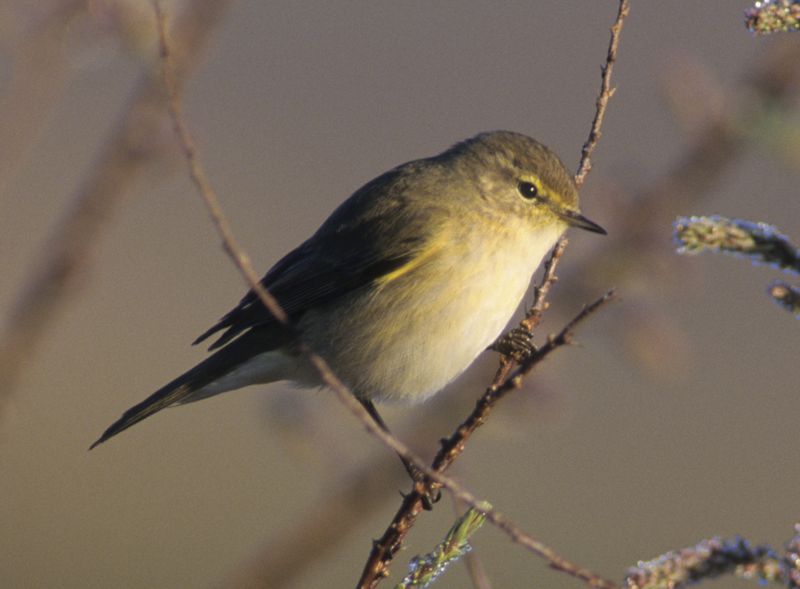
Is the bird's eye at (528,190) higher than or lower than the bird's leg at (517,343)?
higher

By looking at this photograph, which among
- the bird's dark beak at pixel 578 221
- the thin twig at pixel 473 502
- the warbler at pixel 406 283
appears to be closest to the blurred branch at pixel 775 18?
the thin twig at pixel 473 502

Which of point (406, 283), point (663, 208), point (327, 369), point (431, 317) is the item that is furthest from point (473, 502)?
point (406, 283)

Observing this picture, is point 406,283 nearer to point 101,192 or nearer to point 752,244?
point 101,192

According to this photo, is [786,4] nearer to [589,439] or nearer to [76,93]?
[589,439]

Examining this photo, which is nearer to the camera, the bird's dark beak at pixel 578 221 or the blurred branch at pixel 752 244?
the blurred branch at pixel 752 244

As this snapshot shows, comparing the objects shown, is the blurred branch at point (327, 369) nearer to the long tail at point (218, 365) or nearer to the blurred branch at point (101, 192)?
the blurred branch at point (101, 192)

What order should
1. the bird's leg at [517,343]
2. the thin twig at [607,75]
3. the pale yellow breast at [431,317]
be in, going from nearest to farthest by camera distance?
the thin twig at [607,75] → the bird's leg at [517,343] → the pale yellow breast at [431,317]
